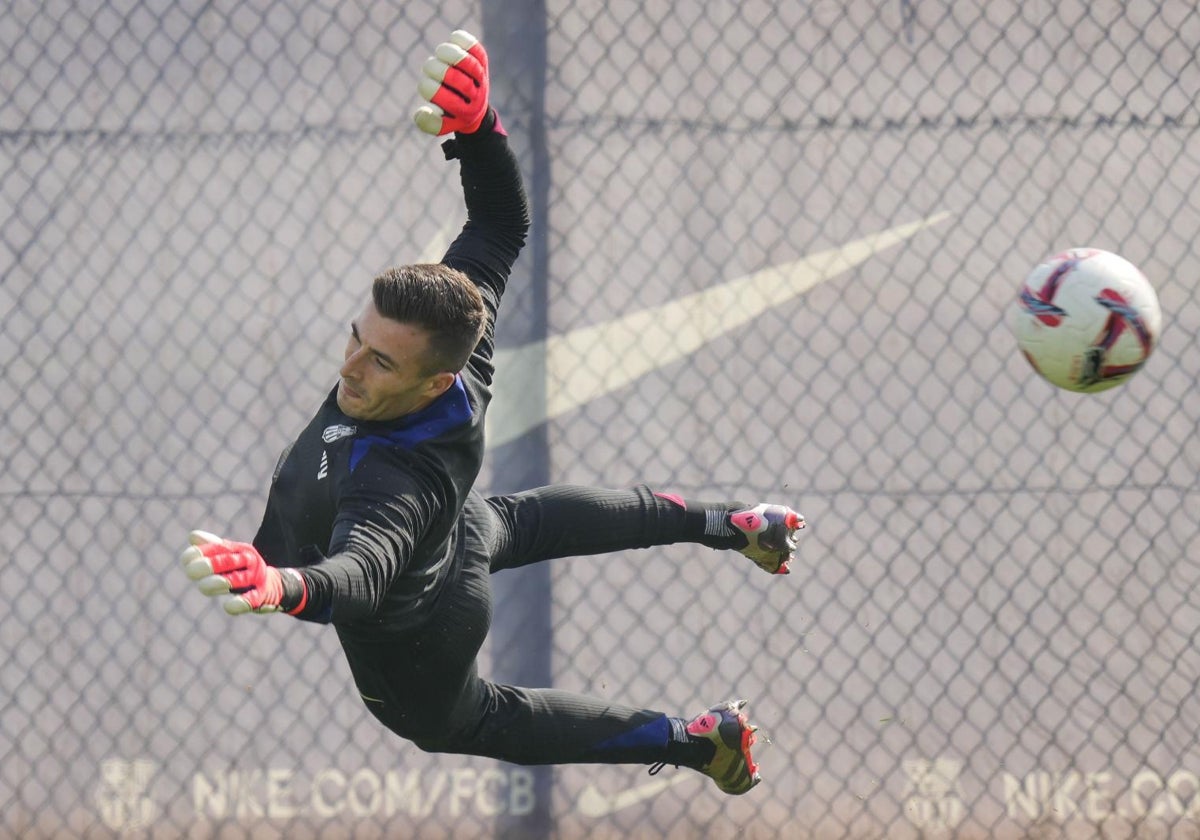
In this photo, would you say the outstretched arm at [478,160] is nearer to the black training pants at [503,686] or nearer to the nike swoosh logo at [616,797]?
the black training pants at [503,686]

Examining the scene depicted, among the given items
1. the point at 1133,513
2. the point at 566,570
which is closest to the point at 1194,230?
the point at 1133,513

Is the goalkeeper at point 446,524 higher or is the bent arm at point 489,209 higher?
the bent arm at point 489,209

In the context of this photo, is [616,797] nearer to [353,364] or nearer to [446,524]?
[446,524]

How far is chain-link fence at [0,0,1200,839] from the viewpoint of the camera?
4.44 metres

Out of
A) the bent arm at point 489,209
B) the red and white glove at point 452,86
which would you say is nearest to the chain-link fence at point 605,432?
the bent arm at point 489,209

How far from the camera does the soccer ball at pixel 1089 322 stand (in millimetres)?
2998

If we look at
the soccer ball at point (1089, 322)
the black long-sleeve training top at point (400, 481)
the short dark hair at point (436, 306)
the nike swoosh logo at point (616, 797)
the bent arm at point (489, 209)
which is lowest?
the nike swoosh logo at point (616, 797)

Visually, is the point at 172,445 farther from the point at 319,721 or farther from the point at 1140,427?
the point at 1140,427

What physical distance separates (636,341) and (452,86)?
1.94 metres

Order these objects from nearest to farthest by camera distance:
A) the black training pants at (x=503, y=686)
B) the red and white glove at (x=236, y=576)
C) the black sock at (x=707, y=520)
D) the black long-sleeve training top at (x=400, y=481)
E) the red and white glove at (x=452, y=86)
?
1. the red and white glove at (x=236, y=576)
2. the black long-sleeve training top at (x=400, y=481)
3. the red and white glove at (x=452, y=86)
4. the black training pants at (x=503, y=686)
5. the black sock at (x=707, y=520)

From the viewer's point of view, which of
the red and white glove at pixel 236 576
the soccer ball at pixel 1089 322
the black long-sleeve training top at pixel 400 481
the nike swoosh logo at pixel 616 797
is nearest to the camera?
the red and white glove at pixel 236 576

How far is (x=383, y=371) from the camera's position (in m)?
2.54

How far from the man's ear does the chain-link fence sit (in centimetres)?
177

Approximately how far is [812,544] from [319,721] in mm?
1825
